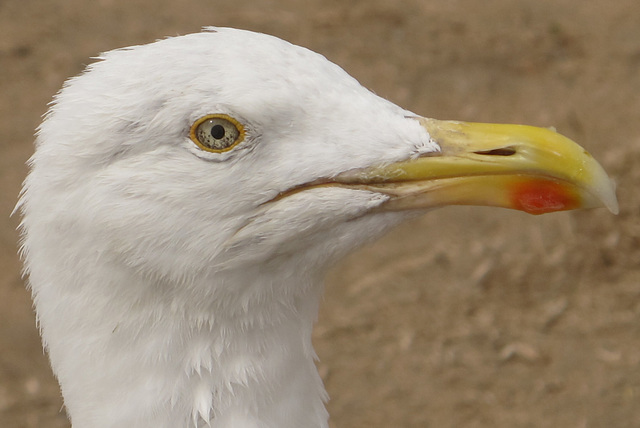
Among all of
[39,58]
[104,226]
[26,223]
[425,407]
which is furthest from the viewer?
[39,58]

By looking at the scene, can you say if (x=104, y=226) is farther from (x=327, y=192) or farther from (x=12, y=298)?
(x=12, y=298)

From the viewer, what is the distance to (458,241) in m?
7.18

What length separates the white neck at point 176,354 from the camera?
2.71 meters

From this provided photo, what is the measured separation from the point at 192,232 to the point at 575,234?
4936mm

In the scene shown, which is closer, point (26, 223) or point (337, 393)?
point (26, 223)

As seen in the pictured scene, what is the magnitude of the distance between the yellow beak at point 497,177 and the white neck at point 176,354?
459mm

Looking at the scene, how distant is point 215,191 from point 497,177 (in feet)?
2.71

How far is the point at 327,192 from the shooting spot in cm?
262

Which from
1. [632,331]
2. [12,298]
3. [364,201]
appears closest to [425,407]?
[632,331]

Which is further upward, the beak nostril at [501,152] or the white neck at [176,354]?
the beak nostril at [501,152]

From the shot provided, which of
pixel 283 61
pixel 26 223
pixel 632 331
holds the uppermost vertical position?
pixel 283 61

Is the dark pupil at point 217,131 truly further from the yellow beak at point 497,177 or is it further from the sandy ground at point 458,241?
the sandy ground at point 458,241

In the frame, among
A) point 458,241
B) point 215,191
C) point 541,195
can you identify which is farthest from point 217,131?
point 458,241

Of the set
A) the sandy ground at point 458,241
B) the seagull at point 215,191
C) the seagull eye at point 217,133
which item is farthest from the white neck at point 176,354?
the sandy ground at point 458,241
